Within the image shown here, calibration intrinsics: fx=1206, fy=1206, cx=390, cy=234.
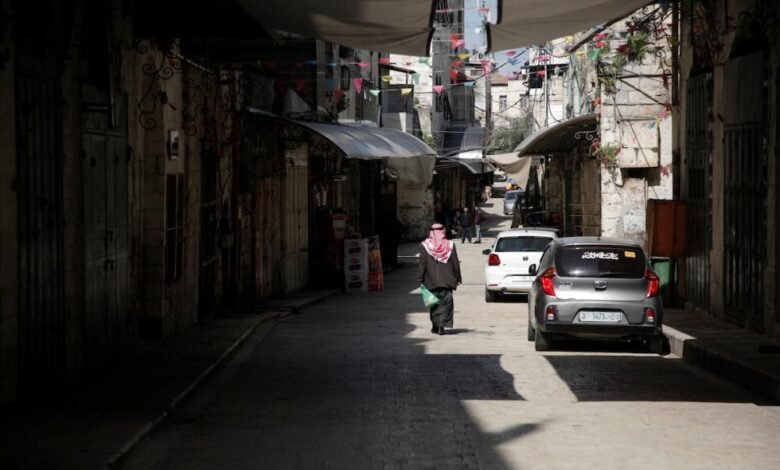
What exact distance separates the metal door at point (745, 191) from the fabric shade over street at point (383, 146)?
811 cm

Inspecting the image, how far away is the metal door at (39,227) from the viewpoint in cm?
1051

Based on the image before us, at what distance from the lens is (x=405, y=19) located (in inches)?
478

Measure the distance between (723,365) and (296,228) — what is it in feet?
51.6

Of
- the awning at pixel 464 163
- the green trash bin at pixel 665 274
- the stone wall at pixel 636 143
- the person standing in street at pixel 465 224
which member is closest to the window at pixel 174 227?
the green trash bin at pixel 665 274

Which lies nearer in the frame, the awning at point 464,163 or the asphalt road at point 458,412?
the asphalt road at point 458,412

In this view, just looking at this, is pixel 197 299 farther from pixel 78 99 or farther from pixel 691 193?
pixel 691 193

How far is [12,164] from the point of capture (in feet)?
33.3

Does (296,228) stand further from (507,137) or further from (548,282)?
(507,137)

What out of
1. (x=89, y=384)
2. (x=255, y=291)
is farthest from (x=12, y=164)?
(x=255, y=291)

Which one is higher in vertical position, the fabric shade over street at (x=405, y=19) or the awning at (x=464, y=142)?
the awning at (x=464, y=142)

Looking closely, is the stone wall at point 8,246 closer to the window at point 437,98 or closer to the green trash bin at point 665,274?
the green trash bin at point 665,274

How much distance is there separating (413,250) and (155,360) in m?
34.6

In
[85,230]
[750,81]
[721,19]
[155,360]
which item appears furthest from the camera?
[721,19]

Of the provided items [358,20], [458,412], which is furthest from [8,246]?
[358,20]
